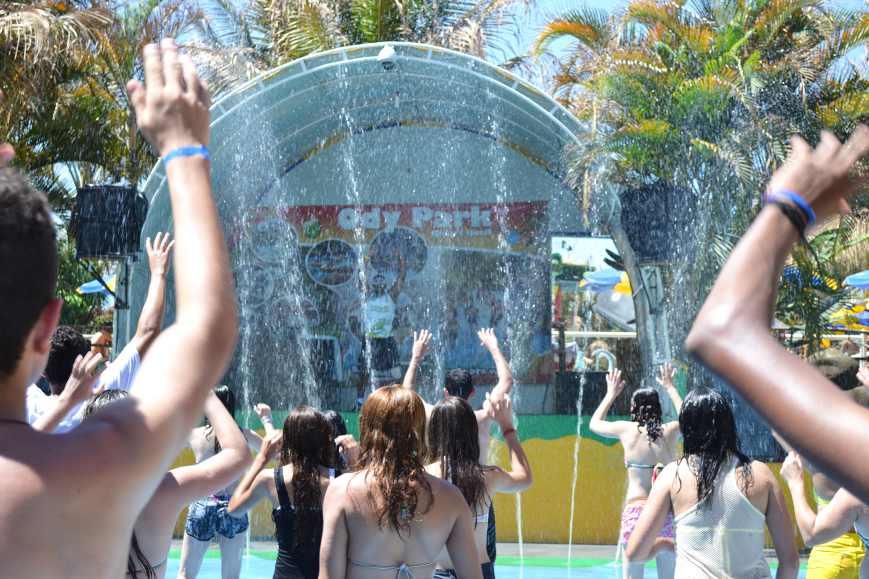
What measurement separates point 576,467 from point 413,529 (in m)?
8.83

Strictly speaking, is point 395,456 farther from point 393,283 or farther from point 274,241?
point 274,241

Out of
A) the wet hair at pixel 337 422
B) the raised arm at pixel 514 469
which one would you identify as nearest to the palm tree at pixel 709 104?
the wet hair at pixel 337 422

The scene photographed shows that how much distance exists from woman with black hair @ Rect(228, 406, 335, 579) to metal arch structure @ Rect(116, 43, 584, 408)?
32.2 feet

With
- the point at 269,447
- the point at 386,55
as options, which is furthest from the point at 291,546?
the point at 386,55

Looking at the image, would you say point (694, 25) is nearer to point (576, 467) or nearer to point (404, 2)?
point (404, 2)

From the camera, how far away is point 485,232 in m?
20.1

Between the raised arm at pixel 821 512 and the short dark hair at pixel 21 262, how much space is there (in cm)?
387

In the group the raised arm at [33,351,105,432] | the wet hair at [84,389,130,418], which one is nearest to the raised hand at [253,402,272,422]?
the wet hair at [84,389,130,418]

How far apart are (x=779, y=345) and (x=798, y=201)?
19 centimetres

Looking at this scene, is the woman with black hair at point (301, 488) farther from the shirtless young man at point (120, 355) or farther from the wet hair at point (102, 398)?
the wet hair at point (102, 398)

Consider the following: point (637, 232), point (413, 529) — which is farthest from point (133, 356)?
point (637, 232)

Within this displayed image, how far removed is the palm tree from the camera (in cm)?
1750

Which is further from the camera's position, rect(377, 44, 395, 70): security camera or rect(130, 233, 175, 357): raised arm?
rect(377, 44, 395, 70): security camera

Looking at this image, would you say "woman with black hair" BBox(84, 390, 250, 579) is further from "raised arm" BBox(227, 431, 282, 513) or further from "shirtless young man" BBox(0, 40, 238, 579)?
"shirtless young man" BBox(0, 40, 238, 579)
